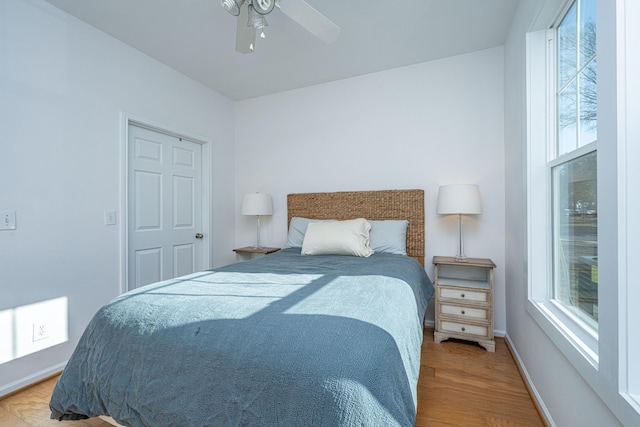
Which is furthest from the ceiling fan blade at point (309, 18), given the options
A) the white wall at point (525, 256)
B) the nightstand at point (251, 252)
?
the nightstand at point (251, 252)

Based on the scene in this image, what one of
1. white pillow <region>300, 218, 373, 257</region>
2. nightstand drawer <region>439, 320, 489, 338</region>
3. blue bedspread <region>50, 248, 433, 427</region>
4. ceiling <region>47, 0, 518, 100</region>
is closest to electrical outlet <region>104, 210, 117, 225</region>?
blue bedspread <region>50, 248, 433, 427</region>

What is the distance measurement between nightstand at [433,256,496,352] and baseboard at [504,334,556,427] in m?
0.17

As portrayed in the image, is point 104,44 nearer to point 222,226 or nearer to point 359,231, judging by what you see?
point 222,226

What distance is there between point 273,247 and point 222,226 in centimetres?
70

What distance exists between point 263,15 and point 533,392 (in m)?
2.76

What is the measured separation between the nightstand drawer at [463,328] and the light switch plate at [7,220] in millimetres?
3172

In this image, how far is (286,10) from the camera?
1.68 m

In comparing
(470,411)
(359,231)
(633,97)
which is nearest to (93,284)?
(359,231)

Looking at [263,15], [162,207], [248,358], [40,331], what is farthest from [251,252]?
[248,358]

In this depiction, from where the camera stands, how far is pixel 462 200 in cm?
239

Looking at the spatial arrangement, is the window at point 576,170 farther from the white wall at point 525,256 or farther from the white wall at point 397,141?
the white wall at point 397,141

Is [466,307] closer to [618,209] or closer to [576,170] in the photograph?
[576,170]

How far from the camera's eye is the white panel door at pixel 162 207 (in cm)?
268

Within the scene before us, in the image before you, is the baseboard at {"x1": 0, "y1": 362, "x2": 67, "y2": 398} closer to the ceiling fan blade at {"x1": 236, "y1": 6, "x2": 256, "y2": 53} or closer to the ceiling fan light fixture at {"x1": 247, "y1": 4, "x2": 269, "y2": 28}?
the ceiling fan blade at {"x1": 236, "y1": 6, "x2": 256, "y2": 53}
